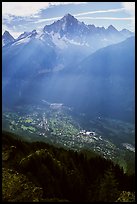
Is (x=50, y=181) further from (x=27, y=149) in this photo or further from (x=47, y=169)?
Result: (x=27, y=149)

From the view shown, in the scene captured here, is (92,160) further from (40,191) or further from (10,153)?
(40,191)

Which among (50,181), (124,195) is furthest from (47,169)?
(124,195)

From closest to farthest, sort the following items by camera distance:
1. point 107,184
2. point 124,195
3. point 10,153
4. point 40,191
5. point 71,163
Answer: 1. point 40,191
2. point 124,195
3. point 107,184
4. point 10,153
5. point 71,163

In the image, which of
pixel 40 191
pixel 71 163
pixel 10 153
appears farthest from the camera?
pixel 71 163

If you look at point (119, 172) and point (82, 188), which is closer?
point (82, 188)

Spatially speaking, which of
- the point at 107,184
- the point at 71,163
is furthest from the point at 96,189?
the point at 71,163

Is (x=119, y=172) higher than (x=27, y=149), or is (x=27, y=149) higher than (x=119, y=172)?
(x=27, y=149)
